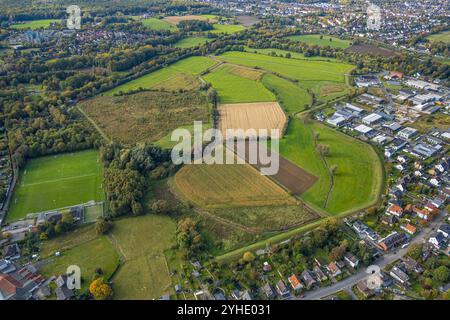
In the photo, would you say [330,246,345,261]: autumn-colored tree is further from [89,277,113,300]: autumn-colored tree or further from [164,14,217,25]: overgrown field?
[164,14,217,25]: overgrown field

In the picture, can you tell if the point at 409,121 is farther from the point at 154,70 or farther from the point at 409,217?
the point at 154,70

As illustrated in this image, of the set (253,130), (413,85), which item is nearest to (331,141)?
(253,130)

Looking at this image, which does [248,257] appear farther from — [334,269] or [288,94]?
[288,94]

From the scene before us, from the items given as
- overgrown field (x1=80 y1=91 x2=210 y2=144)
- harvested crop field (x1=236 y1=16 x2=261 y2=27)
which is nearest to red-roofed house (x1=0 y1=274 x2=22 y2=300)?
overgrown field (x1=80 y1=91 x2=210 y2=144)

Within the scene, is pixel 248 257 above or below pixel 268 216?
below

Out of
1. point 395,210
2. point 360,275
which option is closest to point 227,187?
point 360,275

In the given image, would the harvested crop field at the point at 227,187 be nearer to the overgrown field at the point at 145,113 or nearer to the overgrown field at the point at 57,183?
the overgrown field at the point at 57,183
